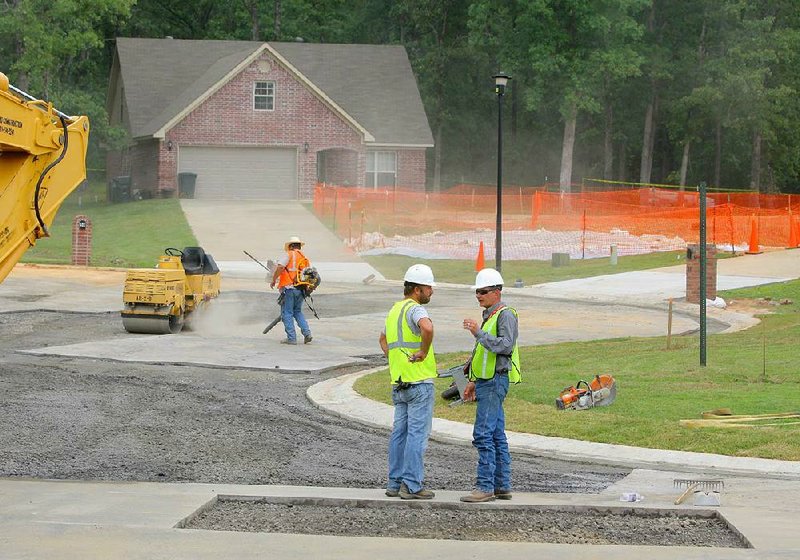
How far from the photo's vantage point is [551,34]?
62.4 meters

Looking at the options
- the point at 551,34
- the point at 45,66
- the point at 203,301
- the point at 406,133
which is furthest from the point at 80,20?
the point at 203,301

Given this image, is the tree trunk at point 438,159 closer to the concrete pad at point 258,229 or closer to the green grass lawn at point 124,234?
the concrete pad at point 258,229

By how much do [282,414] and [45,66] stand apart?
139 feet

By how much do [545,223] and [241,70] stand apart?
53.6 ft

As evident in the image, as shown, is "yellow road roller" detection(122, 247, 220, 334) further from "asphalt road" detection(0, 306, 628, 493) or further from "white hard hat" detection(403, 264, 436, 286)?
"white hard hat" detection(403, 264, 436, 286)

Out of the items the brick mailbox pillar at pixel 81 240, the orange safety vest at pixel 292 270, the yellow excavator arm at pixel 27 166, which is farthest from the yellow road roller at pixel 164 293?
the brick mailbox pillar at pixel 81 240

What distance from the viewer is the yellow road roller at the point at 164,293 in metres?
21.4

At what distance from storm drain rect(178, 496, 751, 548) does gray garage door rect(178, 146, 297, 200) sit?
47.0 meters

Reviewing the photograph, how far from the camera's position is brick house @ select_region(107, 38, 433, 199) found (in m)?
56.3

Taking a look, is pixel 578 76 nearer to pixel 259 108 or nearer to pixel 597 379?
pixel 259 108

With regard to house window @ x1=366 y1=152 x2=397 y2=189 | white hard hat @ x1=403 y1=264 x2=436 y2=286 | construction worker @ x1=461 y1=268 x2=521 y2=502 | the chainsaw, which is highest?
house window @ x1=366 y1=152 x2=397 y2=189

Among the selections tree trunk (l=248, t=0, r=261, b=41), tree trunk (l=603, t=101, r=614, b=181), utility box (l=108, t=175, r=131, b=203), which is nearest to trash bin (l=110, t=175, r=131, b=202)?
utility box (l=108, t=175, r=131, b=203)

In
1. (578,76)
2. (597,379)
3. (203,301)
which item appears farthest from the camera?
(578,76)

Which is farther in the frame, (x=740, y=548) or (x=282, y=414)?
(x=282, y=414)
